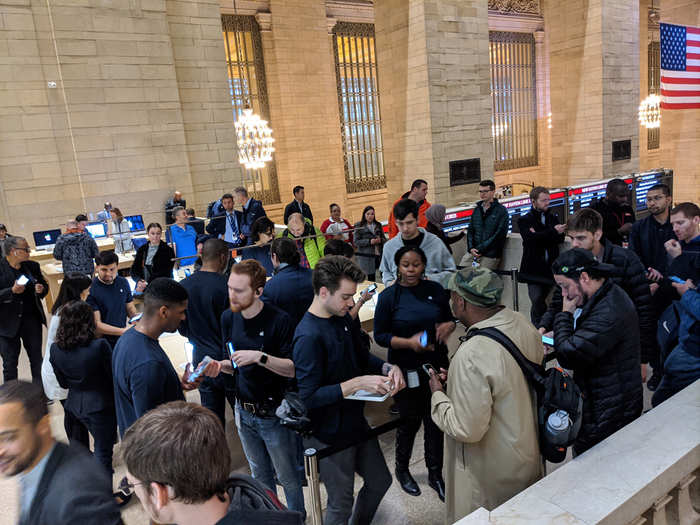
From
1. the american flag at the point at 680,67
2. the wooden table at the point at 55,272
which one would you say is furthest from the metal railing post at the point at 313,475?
the american flag at the point at 680,67

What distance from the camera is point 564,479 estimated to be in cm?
210

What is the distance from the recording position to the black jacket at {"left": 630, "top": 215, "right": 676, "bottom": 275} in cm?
475

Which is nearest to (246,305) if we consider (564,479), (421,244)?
(564,479)

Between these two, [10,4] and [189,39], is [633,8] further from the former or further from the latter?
[10,4]

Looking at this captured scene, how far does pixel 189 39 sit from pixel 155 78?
127 centimetres

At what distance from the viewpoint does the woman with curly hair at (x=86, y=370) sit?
3.40 meters

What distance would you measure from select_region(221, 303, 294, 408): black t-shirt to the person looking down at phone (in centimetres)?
73

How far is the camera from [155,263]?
6.59m

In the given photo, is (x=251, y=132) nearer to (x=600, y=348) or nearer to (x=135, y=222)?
(x=135, y=222)

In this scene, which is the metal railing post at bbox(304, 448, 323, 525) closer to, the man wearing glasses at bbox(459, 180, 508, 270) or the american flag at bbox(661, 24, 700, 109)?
the man wearing glasses at bbox(459, 180, 508, 270)

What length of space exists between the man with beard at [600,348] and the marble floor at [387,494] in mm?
1218

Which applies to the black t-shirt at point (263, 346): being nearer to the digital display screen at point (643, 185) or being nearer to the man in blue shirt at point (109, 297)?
the man in blue shirt at point (109, 297)

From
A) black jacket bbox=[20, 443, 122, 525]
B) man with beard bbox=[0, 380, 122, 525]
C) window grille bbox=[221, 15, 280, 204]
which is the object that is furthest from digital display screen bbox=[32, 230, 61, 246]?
black jacket bbox=[20, 443, 122, 525]

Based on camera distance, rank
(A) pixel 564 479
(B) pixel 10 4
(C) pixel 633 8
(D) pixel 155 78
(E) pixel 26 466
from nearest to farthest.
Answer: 1. (E) pixel 26 466
2. (A) pixel 564 479
3. (B) pixel 10 4
4. (D) pixel 155 78
5. (C) pixel 633 8
